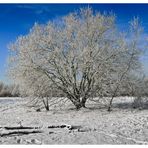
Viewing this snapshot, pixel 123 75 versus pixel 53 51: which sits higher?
pixel 53 51

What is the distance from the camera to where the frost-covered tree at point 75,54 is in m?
18.2

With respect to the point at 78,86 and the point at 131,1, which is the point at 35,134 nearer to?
the point at 131,1

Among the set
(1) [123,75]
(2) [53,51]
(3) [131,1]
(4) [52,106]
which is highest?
(3) [131,1]

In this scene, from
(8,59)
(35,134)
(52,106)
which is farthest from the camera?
(52,106)

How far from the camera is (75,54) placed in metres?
18.5

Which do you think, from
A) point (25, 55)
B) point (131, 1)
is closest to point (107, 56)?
point (25, 55)

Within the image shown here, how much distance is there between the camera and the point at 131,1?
10883mm

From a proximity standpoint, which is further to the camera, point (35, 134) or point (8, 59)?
point (8, 59)

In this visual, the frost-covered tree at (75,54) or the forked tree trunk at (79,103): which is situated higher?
the frost-covered tree at (75,54)

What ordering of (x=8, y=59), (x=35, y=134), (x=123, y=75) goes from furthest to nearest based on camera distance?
1. (x=8, y=59)
2. (x=123, y=75)
3. (x=35, y=134)

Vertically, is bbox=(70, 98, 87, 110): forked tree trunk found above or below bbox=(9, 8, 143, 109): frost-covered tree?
below

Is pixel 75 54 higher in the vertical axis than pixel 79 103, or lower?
higher

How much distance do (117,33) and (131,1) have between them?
744cm

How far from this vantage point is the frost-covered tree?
18.2 meters
